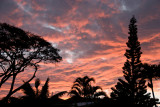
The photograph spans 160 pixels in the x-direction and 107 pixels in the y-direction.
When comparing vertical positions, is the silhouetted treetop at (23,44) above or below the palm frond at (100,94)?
above

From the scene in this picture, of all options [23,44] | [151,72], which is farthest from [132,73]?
[23,44]

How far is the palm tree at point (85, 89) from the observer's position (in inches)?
821

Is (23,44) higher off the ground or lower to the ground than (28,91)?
higher

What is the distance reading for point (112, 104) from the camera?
9.80 meters

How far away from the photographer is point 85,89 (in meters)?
21.5

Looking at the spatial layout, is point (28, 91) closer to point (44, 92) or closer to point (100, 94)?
point (44, 92)

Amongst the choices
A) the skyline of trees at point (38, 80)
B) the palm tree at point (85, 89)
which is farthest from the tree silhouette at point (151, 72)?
the palm tree at point (85, 89)

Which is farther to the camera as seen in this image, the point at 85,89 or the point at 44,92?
the point at 85,89

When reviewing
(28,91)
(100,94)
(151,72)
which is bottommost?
(100,94)

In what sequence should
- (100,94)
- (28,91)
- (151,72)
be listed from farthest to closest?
(151,72) < (100,94) < (28,91)

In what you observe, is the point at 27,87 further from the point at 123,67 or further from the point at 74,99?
the point at 123,67

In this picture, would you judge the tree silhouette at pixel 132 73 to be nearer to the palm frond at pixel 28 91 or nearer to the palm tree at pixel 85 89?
the palm tree at pixel 85 89

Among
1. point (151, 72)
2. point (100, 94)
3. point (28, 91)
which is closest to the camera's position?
point (28, 91)

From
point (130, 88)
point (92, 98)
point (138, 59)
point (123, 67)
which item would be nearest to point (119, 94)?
point (130, 88)
